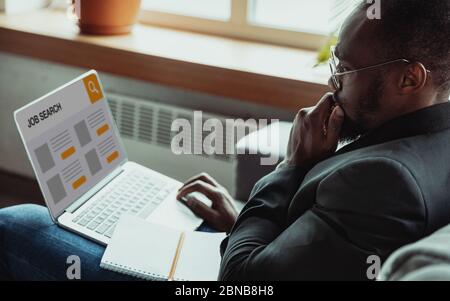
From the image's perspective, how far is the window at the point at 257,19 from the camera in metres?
2.42

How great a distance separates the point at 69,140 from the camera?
1503 mm

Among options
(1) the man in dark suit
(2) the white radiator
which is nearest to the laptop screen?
(1) the man in dark suit

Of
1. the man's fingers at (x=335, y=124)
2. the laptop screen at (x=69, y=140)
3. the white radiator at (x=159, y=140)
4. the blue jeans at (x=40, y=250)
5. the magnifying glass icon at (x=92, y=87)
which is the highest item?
the man's fingers at (x=335, y=124)

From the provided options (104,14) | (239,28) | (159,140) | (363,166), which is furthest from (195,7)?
(363,166)

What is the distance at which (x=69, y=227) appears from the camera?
142cm

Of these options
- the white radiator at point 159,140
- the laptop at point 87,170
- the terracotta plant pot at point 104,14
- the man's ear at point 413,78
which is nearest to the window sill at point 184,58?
the terracotta plant pot at point 104,14

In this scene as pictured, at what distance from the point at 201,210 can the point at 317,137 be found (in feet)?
1.33

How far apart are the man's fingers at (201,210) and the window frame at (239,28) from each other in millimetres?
1073

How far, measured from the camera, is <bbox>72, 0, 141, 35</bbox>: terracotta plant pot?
2365 millimetres

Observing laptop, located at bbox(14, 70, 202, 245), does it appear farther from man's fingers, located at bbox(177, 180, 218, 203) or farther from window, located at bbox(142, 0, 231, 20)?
window, located at bbox(142, 0, 231, 20)

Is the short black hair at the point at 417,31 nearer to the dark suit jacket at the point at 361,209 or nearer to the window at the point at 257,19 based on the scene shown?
the dark suit jacket at the point at 361,209

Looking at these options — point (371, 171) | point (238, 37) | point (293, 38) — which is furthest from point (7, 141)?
point (371, 171)

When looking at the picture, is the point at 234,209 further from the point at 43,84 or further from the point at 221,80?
the point at 43,84

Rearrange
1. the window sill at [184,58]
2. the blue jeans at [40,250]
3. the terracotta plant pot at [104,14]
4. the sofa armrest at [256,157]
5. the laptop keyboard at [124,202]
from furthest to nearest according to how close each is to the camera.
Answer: the terracotta plant pot at [104,14], the window sill at [184,58], the sofa armrest at [256,157], the laptop keyboard at [124,202], the blue jeans at [40,250]
